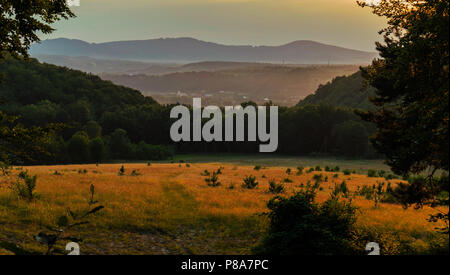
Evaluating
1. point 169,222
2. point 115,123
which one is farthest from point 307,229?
point 115,123

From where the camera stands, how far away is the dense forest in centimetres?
9762

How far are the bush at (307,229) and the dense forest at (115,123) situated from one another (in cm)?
8174

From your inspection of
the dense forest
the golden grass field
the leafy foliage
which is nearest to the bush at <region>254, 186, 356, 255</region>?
the golden grass field

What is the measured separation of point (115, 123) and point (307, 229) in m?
114

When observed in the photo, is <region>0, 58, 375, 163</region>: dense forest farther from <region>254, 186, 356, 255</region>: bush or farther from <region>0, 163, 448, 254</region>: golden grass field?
<region>254, 186, 356, 255</region>: bush

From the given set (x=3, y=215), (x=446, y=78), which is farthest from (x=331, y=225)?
(x=3, y=215)

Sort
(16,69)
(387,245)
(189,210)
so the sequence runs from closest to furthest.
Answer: (387,245)
(189,210)
(16,69)

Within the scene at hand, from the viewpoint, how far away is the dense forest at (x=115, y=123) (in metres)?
97.6

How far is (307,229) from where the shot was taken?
43.3ft

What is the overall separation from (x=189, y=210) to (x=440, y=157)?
14.6 m

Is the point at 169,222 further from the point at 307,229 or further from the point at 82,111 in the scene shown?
the point at 82,111

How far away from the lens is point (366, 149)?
9762 centimetres

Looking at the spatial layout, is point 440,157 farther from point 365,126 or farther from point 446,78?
point 365,126

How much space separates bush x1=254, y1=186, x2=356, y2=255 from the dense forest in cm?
8174
